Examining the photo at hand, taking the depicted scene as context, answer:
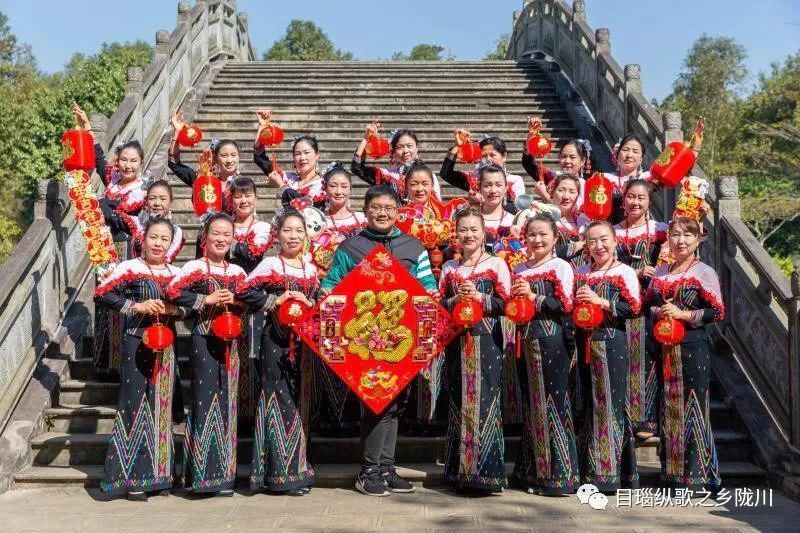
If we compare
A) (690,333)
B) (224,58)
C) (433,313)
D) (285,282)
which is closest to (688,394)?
(690,333)

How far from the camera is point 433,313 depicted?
579 centimetres

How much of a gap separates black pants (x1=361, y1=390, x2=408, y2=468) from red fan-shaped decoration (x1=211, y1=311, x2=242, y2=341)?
37.9 inches

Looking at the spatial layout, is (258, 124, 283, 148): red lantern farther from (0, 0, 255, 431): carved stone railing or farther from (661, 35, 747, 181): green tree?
(661, 35, 747, 181): green tree

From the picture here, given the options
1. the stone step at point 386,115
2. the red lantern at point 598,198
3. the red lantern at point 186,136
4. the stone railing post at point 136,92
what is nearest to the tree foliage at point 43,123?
the stone step at point 386,115

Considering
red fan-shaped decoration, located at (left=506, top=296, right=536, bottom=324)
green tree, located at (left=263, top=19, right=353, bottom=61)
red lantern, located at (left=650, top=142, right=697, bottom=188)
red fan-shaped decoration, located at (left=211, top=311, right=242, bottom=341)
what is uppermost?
green tree, located at (left=263, top=19, right=353, bottom=61)

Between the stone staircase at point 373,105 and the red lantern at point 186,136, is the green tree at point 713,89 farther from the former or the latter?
the red lantern at point 186,136

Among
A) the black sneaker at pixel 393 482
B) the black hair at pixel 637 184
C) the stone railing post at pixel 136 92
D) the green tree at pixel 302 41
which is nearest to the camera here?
the black sneaker at pixel 393 482

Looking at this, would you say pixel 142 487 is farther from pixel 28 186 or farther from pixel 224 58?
pixel 28 186

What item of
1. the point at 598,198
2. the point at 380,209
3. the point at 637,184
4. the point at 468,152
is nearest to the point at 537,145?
the point at 468,152

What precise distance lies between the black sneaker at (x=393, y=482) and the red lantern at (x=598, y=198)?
2417 mm

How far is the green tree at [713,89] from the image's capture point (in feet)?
99.3

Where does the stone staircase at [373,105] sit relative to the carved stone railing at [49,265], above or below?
above

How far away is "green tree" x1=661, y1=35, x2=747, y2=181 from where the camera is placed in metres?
30.3

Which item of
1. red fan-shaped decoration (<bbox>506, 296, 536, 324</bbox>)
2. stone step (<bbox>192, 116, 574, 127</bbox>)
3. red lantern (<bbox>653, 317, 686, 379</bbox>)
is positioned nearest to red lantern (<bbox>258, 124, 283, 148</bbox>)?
red fan-shaped decoration (<bbox>506, 296, 536, 324</bbox>)
